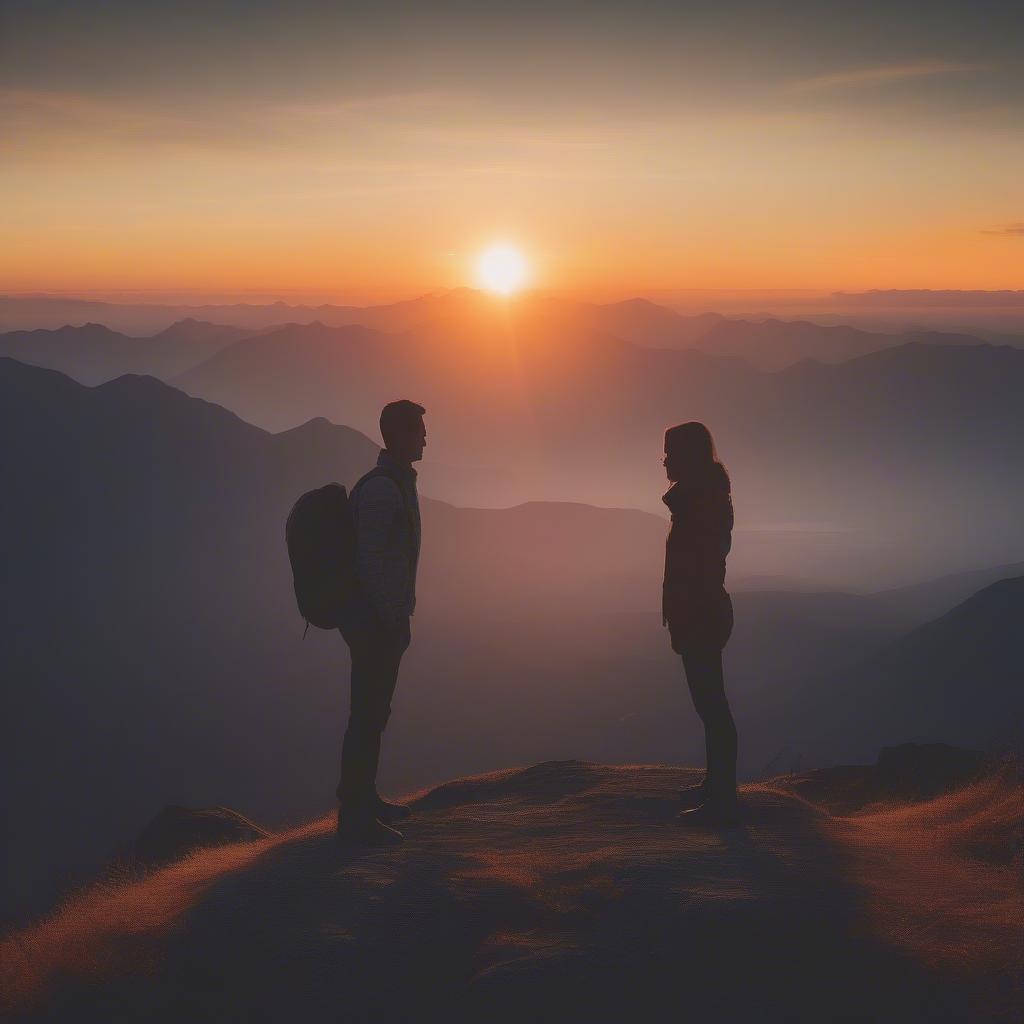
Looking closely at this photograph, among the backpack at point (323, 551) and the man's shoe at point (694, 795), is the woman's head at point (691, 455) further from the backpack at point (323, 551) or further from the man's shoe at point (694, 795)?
the man's shoe at point (694, 795)

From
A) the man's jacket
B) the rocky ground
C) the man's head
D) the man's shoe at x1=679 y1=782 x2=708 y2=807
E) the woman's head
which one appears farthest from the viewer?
the man's shoe at x1=679 y1=782 x2=708 y2=807

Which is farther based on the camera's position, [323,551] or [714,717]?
[714,717]

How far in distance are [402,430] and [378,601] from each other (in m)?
1.37

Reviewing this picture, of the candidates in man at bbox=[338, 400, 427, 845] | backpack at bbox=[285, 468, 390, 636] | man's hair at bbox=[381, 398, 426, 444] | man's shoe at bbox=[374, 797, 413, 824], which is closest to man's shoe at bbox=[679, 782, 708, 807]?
man's shoe at bbox=[374, 797, 413, 824]

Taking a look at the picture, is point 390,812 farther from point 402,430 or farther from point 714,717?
point 402,430

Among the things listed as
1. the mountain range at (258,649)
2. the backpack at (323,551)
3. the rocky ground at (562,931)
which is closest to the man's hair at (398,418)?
the backpack at (323,551)

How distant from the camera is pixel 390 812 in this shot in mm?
7832

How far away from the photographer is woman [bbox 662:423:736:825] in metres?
7.42

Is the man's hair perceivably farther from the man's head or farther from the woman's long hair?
the woman's long hair

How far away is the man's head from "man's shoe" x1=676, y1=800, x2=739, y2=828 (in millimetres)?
3836

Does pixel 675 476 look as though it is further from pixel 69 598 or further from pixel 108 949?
pixel 69 598

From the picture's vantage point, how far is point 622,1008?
501 cm

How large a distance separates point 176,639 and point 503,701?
137 ft

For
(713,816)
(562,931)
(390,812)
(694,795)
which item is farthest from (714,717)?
(390,812)
